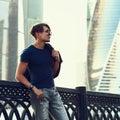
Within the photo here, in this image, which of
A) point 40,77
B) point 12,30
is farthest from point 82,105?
point 12,30

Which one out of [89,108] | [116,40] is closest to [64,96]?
[89,108]

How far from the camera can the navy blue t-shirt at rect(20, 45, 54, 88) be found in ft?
14.4

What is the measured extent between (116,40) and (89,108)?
493 inches

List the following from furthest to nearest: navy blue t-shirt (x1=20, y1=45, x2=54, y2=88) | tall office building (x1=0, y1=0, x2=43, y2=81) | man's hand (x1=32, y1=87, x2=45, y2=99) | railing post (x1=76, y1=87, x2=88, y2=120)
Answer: tall office building (x1=0, y1=0, x2=43, y2=81) → railing post (x1=76, y1=87, x2=88, y2=120) → navy blue t-shirt (x1=20, y1=45, x2=54, y2=88) → man's hand (x1=32, y1=87, x2=45, y2=99)

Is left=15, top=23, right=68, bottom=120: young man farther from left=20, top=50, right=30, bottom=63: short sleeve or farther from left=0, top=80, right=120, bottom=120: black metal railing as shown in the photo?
left=0, top=80, right=120, bottom=120: black metal railing

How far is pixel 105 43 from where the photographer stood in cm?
1819

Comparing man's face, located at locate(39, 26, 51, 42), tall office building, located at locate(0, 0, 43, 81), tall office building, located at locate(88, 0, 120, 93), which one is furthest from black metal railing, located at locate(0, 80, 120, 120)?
tall office building, located at locate(88, 0, 120, 93)

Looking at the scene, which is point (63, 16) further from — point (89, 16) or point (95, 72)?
point (95, 72)

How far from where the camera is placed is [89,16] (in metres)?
18.4

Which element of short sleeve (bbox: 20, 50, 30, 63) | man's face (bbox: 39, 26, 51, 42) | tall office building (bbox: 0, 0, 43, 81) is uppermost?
tall office building (bbox: 0, 0, 43, 81)

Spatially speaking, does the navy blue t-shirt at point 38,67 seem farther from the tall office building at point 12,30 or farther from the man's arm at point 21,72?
the tall office building at point 12,30

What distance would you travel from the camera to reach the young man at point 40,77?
436 centimetres

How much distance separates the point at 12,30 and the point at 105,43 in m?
4.09

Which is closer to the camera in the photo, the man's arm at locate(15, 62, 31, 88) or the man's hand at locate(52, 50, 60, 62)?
the man's arm at locate(15, 62, 31, 88)
